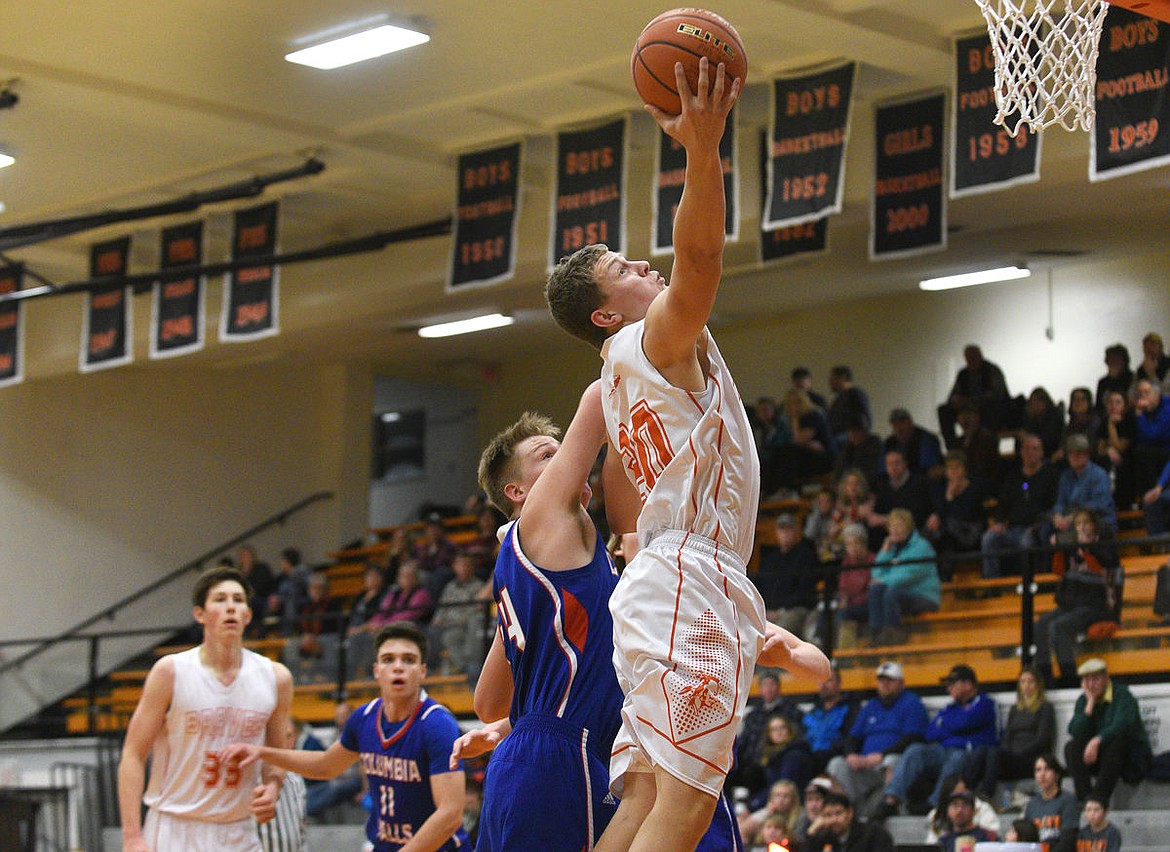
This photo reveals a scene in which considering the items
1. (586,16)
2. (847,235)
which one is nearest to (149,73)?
(586,16)

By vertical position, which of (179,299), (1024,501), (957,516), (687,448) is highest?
(179,299)

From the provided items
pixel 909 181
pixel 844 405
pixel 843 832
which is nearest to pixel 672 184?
pixel 909 181

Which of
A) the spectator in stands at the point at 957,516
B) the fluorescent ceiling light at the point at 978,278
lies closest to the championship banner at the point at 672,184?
the spectator in stands at the point at 957,516

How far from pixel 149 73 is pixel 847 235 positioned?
254 inches

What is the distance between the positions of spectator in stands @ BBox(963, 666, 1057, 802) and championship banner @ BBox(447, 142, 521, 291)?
5.08 m

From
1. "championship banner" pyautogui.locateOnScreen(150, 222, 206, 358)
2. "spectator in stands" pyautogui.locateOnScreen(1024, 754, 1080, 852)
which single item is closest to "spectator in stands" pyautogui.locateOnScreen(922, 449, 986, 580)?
"spectator in stands" pyautogui.locateOnScreen(1024, 754, 1080, 852)

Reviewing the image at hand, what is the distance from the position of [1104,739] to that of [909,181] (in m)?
4.03

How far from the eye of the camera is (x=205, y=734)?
7.35 m

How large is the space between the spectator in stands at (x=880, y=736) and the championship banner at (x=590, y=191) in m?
3.69

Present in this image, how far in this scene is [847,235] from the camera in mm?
15273

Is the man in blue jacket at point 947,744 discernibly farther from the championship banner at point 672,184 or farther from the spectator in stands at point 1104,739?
the championship banner at point 672,184

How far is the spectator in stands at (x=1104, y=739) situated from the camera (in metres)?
9.84

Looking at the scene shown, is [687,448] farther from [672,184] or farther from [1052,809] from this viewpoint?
[672,184]

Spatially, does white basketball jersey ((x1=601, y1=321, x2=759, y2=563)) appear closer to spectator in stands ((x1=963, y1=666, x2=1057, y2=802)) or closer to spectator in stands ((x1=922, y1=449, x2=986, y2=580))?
spectator in stands ((x1=963, y1=666, x2=1057, y2=802))
